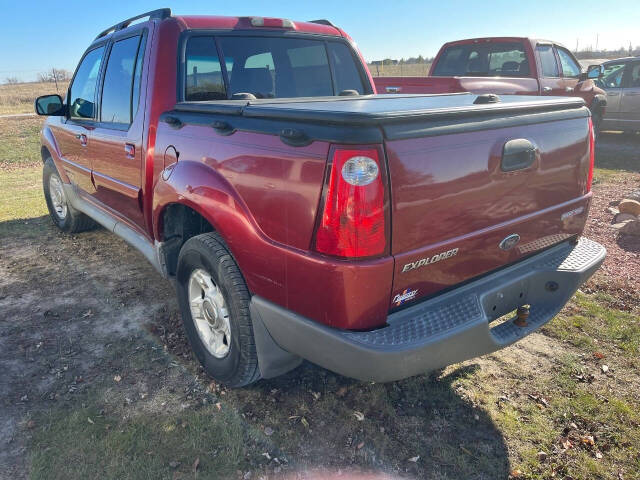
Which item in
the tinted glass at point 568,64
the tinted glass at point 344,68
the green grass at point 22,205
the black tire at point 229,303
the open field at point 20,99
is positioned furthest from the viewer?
the open field at point 20,99

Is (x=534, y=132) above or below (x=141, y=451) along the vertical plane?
above

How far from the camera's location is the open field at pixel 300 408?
92.3 inches

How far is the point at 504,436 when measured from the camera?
98.1 inches

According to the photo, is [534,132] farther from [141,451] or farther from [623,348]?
[141,451]

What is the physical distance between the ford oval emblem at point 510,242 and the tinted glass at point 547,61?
6787mm

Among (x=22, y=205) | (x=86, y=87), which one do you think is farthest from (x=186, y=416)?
(x=22, y=205)

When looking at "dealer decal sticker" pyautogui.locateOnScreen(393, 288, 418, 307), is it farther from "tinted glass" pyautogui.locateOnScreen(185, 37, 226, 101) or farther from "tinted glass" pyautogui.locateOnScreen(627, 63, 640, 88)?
"tinted glass" pyautogui.locateOnScreen(627, 63, 640, 88)

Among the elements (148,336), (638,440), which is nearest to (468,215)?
(638,440)

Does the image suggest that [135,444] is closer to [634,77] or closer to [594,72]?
[594,72]

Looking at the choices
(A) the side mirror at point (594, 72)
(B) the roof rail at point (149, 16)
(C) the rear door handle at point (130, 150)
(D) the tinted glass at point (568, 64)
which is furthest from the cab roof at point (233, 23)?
(A) the side mirror at point (594, 72)

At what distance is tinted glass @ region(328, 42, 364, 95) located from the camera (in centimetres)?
398

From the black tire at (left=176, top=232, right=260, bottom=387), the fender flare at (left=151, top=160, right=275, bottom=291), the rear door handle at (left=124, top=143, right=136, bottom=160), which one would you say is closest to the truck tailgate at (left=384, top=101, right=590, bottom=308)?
the fender flare at (left=151, top=160, right=275, bottom=291)

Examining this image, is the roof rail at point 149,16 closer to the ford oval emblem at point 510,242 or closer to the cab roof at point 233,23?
the cab roof at point 233,23

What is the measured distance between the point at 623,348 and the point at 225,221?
2.74 meters
